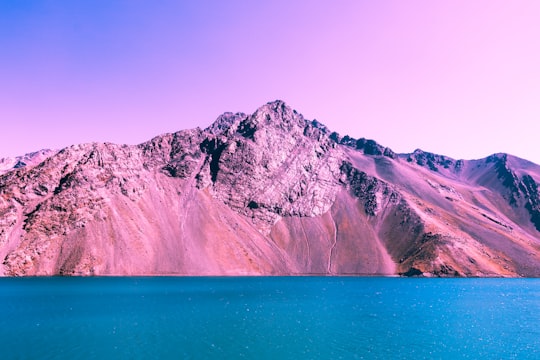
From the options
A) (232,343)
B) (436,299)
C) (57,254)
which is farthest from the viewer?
(57,254)

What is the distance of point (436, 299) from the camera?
383ft

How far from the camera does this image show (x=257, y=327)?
6794 centimetres

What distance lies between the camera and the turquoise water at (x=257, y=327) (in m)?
51.9

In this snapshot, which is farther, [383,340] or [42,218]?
[42,218]

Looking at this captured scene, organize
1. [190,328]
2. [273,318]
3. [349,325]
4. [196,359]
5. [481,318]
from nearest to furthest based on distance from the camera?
[196,359], [190,328], [349,325], [273,318], [481,318]

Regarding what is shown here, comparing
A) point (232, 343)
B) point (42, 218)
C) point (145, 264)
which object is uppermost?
point (232, 343)

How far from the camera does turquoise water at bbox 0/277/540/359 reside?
5194 centimetres

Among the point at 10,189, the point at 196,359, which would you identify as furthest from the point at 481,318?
the point at 10,189

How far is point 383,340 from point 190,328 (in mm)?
28924

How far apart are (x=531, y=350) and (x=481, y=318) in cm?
2802

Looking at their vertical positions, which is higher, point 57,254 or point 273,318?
point 273,318

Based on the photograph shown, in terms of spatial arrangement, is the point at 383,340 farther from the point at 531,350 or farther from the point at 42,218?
the point at 42,218

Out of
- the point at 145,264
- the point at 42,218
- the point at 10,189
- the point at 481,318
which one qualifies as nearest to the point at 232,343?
the point at 481,318

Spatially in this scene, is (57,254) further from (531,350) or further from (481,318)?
(531,350)
